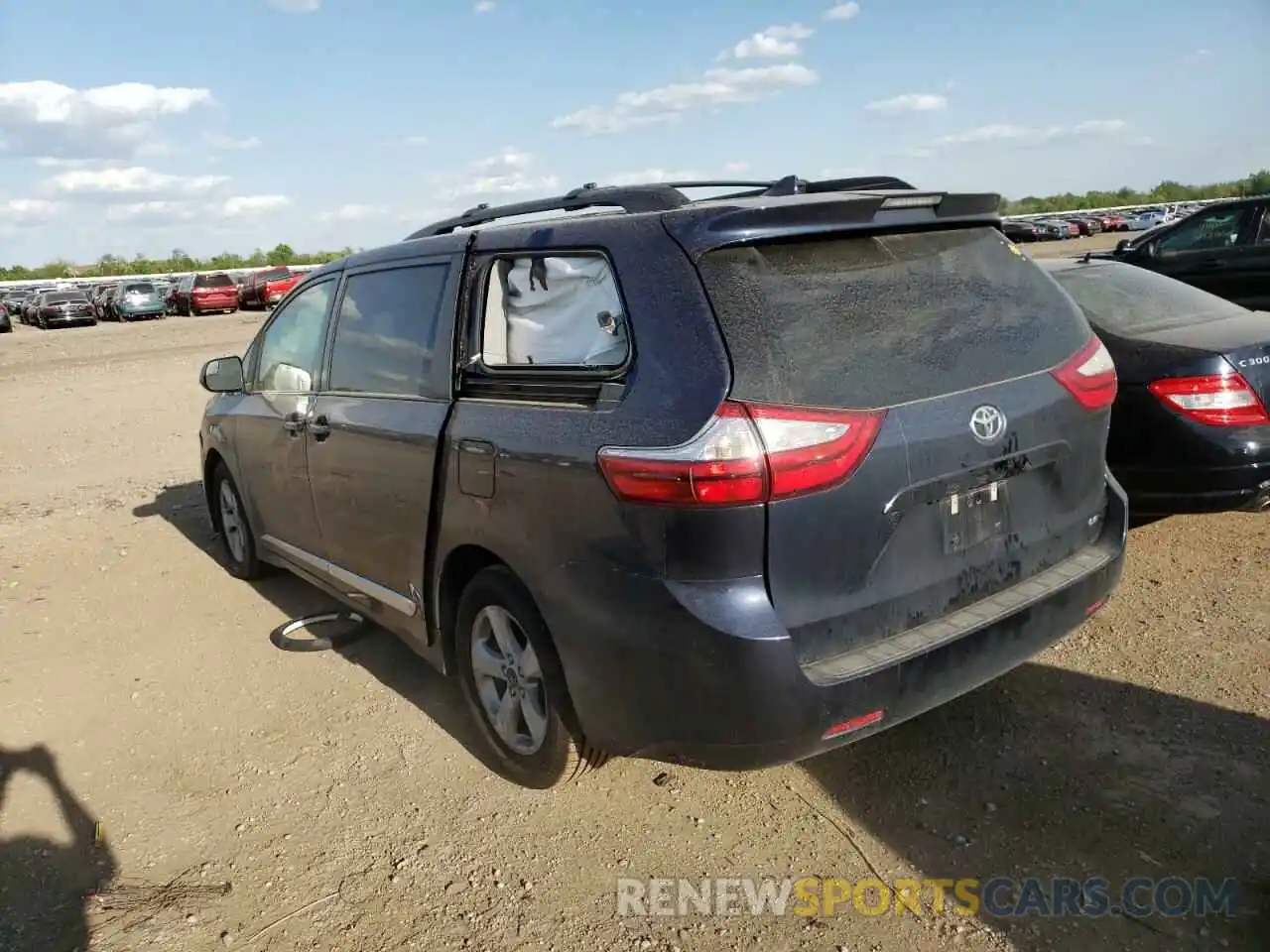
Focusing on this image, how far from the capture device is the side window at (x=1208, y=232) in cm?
914

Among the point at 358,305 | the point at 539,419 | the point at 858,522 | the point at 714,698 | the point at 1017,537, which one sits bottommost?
the point at 714,698

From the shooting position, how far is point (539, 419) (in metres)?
2.92

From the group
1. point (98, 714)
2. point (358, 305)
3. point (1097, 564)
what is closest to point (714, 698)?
point (1097, 564)

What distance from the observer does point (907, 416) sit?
8.60ft

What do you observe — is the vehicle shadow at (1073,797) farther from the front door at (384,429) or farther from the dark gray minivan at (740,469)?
the front door at (384,429)

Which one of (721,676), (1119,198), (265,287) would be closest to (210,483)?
(721,676)

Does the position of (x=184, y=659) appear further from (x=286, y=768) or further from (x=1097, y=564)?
(x=1097, y=564)

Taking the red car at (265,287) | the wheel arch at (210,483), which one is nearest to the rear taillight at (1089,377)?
the wheel arch at (210,483)

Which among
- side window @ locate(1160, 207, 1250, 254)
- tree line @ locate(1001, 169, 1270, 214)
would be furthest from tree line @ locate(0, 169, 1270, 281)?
side window @ locate(1160, 207, 1250, 254)

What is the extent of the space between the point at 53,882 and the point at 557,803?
5.21 ft

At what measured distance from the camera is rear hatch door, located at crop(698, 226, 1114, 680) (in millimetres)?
2533

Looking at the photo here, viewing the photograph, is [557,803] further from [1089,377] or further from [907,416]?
[1089,377]

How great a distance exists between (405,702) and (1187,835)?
2887mm

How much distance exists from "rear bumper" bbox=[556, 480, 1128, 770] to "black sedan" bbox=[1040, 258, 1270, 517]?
2.22 meters
